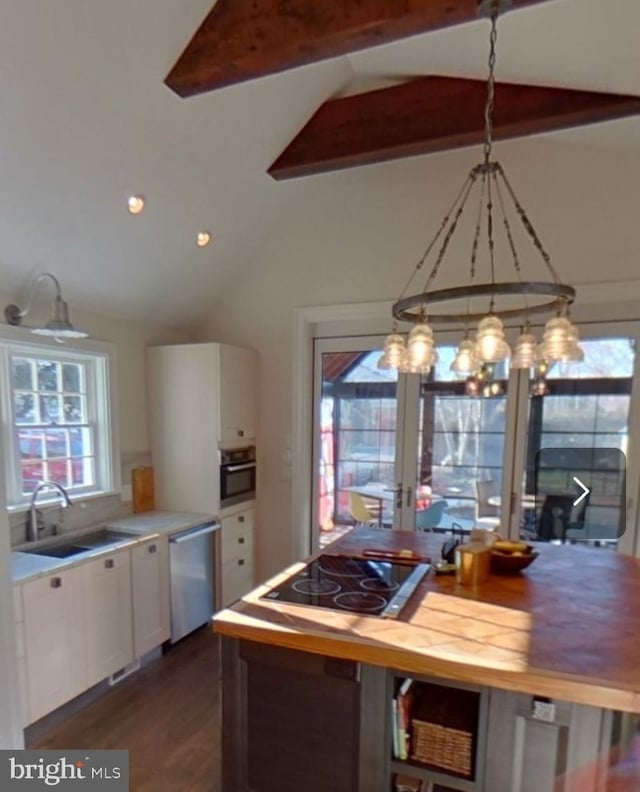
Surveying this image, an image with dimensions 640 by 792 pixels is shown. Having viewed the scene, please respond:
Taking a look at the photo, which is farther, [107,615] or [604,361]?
[604,361]

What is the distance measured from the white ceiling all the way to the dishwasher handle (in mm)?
1585

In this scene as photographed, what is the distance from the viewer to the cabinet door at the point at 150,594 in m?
2.72

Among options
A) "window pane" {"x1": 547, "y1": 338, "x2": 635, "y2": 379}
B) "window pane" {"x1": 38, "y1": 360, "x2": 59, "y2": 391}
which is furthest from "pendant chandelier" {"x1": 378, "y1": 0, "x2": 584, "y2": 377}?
"window pane" {"x1": 38, "y1": 360, "x2": 59, "y2": 391}

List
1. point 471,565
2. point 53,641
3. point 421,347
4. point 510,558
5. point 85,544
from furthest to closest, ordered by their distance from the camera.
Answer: point 85,544
point 53,641
point 510,558
point 471,565
point 421,347

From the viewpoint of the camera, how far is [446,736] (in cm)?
144

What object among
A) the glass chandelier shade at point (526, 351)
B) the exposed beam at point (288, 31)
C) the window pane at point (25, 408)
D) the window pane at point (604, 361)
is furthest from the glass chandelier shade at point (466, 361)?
the window pane at point (25, 408)

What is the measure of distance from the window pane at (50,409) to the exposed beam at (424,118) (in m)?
2.02

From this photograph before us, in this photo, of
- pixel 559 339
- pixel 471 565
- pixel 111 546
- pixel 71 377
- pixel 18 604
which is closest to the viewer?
pixel 559 339

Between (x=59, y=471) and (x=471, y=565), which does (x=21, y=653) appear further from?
(x=471, y=565)

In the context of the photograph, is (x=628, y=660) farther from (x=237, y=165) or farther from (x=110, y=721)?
(x=237, y=165)

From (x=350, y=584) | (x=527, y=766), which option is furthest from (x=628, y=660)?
(x=350, y=584)

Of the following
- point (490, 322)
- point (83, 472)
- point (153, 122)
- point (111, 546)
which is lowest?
point (111, 546)

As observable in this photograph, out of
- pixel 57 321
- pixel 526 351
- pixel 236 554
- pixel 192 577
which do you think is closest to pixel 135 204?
pixel 57 321

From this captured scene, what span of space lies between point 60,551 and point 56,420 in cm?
81
